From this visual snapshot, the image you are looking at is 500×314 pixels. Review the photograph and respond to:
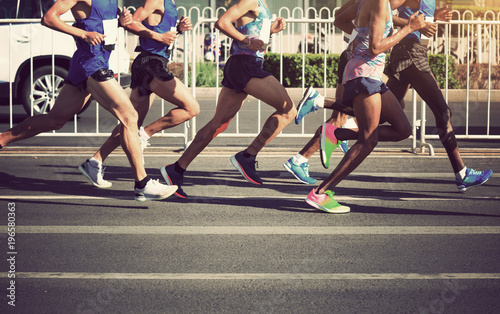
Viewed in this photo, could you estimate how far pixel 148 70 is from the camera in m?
6.79

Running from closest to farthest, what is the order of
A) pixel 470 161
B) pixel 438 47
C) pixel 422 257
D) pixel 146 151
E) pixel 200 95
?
pixel 422 257, pixel 470 161, pixel 146 151, pixel 200 95, pixel 438 47

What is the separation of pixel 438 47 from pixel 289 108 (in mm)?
13393

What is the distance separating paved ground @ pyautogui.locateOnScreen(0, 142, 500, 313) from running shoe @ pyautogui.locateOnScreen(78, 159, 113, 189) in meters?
0.07

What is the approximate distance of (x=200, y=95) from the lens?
1722 centimetres

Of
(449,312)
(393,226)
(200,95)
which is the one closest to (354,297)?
(449,312)

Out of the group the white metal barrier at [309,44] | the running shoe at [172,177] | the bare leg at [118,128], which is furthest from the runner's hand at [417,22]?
the white metal barrier at [309,44]

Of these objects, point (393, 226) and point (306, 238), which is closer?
point (306, 238)

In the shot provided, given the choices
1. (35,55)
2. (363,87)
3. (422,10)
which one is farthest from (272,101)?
(35,55)

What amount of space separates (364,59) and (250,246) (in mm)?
1776

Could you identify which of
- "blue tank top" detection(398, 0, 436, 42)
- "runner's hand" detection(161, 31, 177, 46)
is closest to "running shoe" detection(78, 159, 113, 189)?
"runner's hand" detection(161, 31, 177, 46)

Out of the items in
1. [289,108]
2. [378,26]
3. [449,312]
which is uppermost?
[378,26]

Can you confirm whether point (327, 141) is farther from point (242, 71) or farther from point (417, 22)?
point (417, 22)

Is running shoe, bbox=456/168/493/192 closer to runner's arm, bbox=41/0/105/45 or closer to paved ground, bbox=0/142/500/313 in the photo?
paved ground, bbox=0/142/500/313

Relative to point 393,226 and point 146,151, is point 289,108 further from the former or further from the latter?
point 146,151
